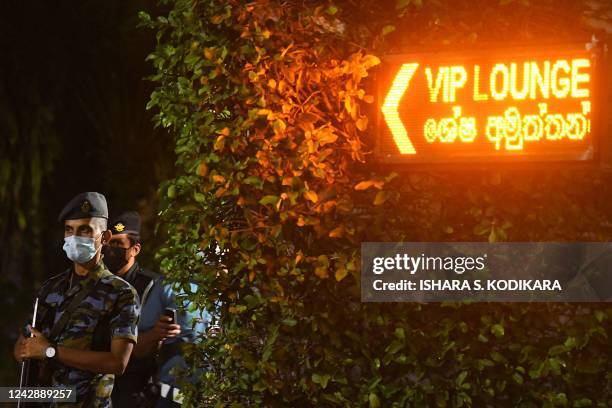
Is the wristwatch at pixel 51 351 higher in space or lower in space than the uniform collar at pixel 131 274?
lower

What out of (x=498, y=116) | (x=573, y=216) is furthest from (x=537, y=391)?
(x=498, y=116)

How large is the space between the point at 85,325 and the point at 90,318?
5 centimetres

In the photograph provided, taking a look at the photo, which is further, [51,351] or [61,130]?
[61,130]

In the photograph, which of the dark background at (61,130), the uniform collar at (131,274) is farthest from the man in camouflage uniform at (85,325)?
the dark background at (61,130)

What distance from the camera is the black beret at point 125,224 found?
8.50 meters

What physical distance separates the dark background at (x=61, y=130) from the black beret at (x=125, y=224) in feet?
12.9

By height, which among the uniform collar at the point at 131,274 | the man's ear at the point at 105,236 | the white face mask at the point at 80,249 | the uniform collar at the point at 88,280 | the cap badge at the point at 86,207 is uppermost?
the cap badge at the point at 86,207

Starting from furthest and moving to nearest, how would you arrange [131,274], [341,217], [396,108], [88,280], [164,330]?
[131,274], [164,330], [88,280], [341,217], [396,108]

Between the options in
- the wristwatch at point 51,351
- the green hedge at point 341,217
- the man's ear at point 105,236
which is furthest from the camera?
the man's ear at point 105,236

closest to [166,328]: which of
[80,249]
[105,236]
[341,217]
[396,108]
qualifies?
[105,236]

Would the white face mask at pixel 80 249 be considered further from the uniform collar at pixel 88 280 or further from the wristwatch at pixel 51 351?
the wristwatch at pixel 51 351

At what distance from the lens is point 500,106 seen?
5789 millimetres

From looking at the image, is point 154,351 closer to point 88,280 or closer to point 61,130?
point 88,280

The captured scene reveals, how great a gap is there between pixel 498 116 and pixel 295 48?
1204 millimetres
